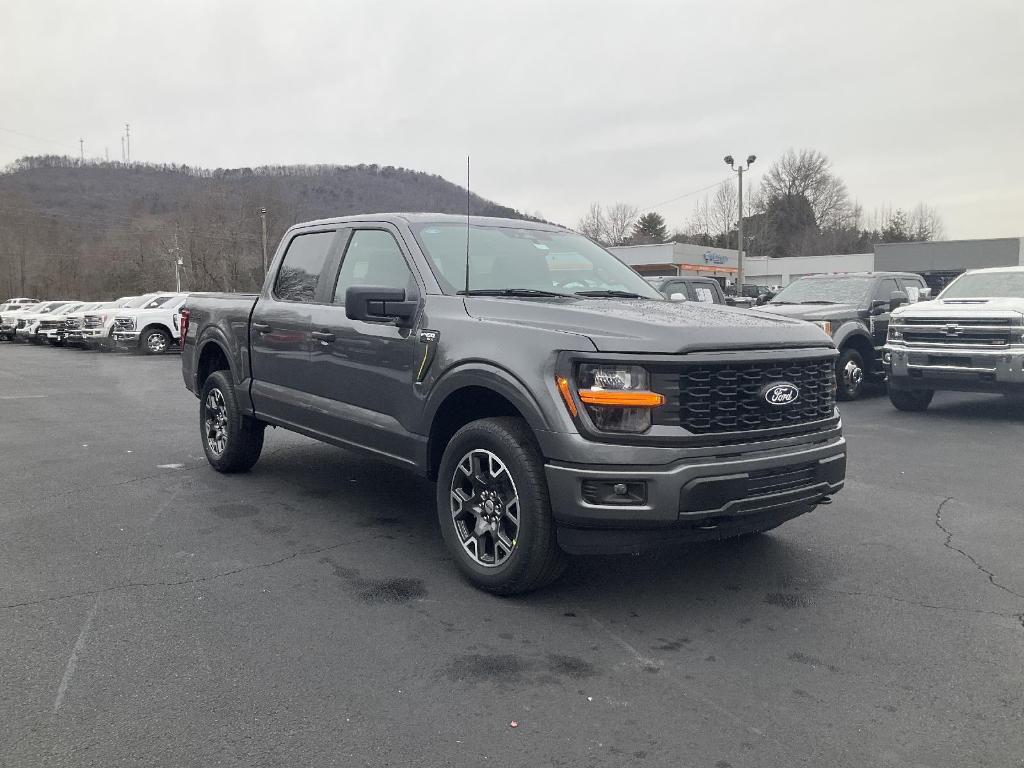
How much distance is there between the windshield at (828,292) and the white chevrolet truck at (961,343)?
4.96ft

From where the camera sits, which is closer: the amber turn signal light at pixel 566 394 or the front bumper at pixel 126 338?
the amber turn signal light at pixel 566 394

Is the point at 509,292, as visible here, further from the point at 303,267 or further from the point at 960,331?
the point at 960,331

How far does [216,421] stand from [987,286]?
10.1 metres

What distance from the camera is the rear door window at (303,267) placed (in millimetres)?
5855

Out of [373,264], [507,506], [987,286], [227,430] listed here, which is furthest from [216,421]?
[987,286]

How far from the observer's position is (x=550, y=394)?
384 centimetres

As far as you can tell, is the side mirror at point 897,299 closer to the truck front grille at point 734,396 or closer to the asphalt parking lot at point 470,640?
the asphalt parking lot at point 470,640

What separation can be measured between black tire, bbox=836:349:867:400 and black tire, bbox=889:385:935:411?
100cm

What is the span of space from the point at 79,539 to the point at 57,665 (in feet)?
6.37

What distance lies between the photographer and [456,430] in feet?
Answer: 15.5

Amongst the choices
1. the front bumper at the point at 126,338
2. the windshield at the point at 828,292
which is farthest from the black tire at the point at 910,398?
the front bumper at the point at 126,338

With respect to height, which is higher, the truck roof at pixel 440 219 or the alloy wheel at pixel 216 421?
the truck roof at pixel 440 219

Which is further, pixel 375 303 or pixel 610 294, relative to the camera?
pixel 610 294

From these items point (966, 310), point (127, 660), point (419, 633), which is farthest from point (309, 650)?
point (966, 310)
